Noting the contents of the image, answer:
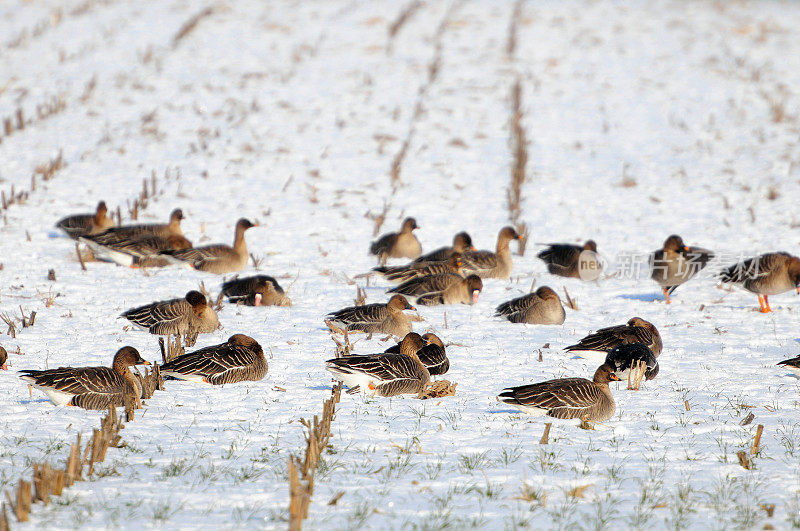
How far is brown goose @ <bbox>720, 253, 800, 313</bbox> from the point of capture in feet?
44.3

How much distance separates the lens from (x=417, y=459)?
23.3 feet

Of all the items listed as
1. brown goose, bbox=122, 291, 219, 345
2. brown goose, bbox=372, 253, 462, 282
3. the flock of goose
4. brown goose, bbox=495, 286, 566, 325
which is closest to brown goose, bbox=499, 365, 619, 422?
the flock of goose

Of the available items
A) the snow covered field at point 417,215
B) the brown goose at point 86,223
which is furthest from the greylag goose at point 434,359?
the brown goose at point 86,223

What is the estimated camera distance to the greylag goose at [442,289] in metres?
13.7

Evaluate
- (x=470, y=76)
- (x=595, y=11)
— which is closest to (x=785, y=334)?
(x=470, y=76)

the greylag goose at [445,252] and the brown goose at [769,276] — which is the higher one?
the greylag goose at [445,252]

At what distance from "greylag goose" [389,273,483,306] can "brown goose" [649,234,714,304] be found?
138 inches

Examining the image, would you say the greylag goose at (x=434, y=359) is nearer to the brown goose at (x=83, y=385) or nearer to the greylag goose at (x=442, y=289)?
the brown goose at (x=83, y=385)

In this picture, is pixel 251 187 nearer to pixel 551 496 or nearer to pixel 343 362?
pixel 343 362

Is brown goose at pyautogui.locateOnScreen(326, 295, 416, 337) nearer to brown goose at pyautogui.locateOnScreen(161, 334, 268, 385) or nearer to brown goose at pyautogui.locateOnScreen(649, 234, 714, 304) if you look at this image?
brown goose at pyautogui.locateOnScreen(161, 334, 268, 385)

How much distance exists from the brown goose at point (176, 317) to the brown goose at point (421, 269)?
13.4 feet

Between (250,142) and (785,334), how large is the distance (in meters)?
18.0

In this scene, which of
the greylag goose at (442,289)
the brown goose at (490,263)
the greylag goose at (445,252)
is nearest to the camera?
the greylag goose at (442,289)

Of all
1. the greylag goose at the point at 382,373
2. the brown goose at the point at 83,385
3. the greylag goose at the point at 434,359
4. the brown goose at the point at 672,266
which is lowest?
the brown goose at the point at 83,385
